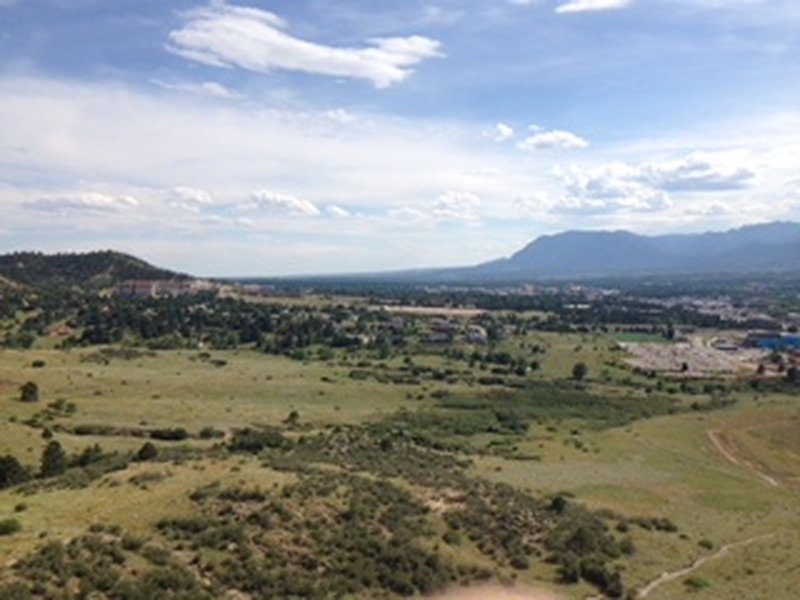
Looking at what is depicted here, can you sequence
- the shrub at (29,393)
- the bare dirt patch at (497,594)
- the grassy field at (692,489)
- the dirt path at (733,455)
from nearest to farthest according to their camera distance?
the bare dirt patch at (497,594) < the grassy field at (692,489) < the dirt path at (733,455) < the shrub at (29,393)

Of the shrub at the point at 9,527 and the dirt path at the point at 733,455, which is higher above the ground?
the shrub at the point at 9,527

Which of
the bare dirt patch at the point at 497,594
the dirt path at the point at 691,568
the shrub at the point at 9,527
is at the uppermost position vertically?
the shrub at the point at 9,527

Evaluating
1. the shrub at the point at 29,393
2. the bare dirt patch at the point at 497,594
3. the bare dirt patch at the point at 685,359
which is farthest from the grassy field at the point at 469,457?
the bare dirt patch at the point at 685,359

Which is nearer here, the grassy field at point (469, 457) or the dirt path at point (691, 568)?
the grassy field at point (469, 457)

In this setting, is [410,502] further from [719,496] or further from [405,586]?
[719,496]

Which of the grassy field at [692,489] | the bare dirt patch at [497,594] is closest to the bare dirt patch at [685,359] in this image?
the grassy field at [692,489]

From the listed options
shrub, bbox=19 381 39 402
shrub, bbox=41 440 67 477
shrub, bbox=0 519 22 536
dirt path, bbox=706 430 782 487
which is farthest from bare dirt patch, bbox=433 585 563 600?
shrub, bbox=19 381 39 402

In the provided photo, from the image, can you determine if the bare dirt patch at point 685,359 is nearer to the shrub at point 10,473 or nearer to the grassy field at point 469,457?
the grassy field at point 469,457

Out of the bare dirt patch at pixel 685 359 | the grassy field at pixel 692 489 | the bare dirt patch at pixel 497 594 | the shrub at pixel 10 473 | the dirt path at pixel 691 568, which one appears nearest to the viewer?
the bare dirt patch at pixel 497 594
